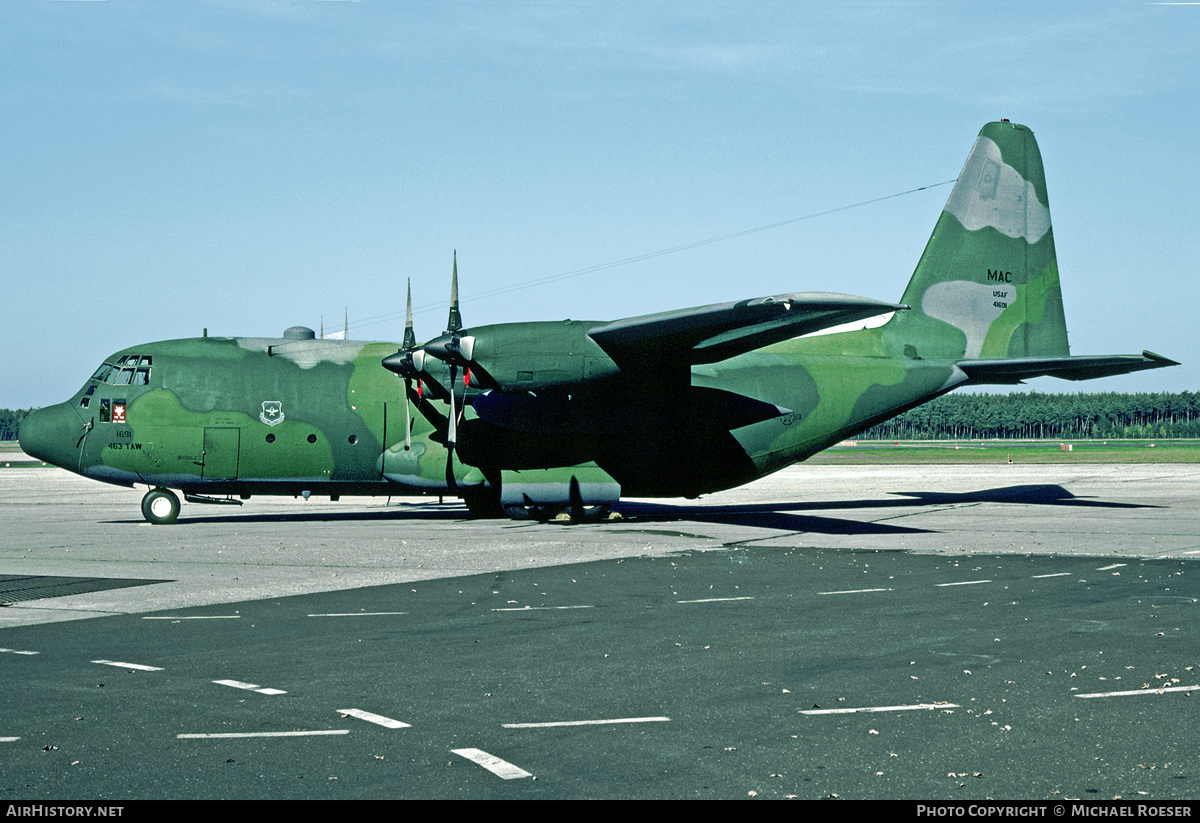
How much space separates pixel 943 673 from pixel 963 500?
81.1 feet

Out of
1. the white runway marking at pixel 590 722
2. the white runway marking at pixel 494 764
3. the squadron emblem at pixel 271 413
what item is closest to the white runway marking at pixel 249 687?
the white runway marking at pixel 590 722

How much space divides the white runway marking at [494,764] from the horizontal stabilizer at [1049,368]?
22936 mm

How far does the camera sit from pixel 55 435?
2516cm

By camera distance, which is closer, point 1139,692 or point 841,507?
point 1139,692

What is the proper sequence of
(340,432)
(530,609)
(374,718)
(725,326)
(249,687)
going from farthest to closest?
(340,432) < (725,326) < (530,609) < (249,687) < (374,718)

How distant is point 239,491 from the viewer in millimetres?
26047

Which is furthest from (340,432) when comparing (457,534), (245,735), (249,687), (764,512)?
(245,735)

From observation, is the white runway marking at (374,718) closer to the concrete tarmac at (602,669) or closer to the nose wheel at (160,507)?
the concrete tarmac at (602,669)

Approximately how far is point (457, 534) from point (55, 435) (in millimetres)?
10413

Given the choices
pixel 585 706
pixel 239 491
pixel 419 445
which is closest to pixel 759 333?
pixel 419 445

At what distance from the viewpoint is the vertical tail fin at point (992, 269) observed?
29.5 m

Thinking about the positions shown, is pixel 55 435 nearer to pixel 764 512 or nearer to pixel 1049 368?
pixel 764 512

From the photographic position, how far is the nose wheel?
25.3 meters

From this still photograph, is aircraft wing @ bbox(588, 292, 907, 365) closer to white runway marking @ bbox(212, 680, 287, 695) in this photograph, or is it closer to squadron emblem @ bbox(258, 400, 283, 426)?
squadron emblem @ bbox(258, 400, 283, 426)
